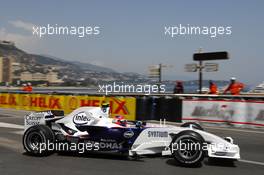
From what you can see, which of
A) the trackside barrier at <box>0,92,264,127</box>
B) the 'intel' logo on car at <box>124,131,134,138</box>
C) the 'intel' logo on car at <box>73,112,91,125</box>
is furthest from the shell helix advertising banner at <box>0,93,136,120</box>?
the 'intel' logo on car at <box>124,131,134,138</box>

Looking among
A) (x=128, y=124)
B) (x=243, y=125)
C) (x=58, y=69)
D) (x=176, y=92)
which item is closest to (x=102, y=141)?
(x=128, y=124)

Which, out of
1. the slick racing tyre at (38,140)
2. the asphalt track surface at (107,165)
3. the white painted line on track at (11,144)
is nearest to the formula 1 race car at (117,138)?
the slick racing tyre at (38,140)

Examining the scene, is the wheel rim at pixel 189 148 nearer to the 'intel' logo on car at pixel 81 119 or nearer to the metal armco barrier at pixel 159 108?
the 'intel' logo on car at pixel 81 119

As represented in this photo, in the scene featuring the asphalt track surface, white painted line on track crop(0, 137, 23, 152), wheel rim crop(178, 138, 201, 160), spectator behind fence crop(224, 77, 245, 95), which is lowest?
the asphalt track surface

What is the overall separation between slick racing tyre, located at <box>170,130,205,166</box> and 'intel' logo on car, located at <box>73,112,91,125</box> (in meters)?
1.98

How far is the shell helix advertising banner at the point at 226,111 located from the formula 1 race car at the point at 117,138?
7068 millimetres

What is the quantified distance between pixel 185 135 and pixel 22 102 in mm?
16767

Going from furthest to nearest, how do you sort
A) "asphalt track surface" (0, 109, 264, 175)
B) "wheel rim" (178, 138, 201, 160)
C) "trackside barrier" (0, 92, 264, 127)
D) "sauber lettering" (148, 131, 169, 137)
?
"trackside barrier" (0, 92, 264, 127), "sauber lettering" (148, 131, 169, 137), "wheel rim" (178, 138, 201, 160), "asphalt track surface" (0, 109, 264, 175)

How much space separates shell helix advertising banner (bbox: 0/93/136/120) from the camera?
17469 mm

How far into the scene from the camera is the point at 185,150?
23.2 ft

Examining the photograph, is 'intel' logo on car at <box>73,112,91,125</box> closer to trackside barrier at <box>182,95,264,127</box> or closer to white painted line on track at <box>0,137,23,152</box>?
→ white painted line on track at <box>0,137,23,152</box>

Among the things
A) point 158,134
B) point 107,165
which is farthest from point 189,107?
point 107,165

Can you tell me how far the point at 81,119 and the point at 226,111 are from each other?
849 cm

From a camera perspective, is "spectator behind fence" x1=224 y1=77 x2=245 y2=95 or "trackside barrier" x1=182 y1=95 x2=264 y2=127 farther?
"spectator behind fence" x1=224 y1=77 x2=245 y2=95
